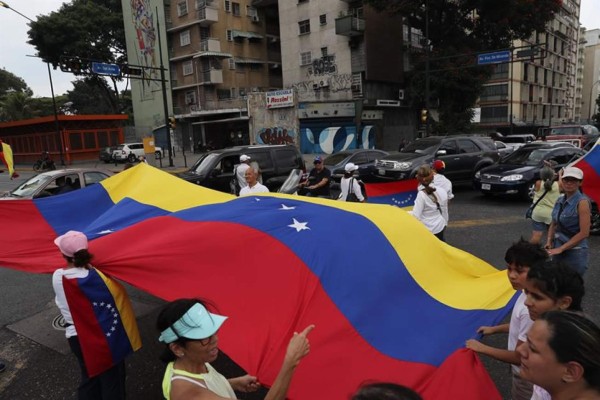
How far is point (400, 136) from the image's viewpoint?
36.8 metres

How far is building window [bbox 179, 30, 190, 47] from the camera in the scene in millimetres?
41250

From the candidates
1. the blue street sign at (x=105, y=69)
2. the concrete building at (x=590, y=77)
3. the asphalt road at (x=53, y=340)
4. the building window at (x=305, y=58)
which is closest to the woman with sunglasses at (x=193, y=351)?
the asphalt road at (x=53, y=340)

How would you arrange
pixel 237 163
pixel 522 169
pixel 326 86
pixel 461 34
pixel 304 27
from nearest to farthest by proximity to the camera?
pixel 237 163 < pixel 522 169 < pixel 461 34 < pixel 326 86 < pixel 304 27

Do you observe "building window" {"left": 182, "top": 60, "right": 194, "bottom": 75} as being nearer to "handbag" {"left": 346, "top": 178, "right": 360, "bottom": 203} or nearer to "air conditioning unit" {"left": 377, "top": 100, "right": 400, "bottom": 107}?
"air conditioning unit" {"left": 377, "top": 100, "right": 400, "bottom": 107}

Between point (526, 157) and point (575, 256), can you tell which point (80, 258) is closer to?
point (575, 256)

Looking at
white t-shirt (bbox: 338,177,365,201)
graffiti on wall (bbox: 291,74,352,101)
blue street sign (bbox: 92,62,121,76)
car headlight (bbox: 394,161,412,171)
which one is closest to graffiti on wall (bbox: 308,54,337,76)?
graffiti on wall (bbox: 291,74,352,101)

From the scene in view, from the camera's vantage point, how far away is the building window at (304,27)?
120ft

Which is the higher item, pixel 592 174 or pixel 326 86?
pixel 326 86

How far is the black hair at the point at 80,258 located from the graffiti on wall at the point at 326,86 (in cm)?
3188

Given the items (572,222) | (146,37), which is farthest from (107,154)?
(572,222)

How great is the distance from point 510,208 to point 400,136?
84.3ft

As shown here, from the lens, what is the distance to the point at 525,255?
2766 millimetres

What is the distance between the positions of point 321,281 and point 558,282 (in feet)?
4.90

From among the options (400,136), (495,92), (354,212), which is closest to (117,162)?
(400,136)
